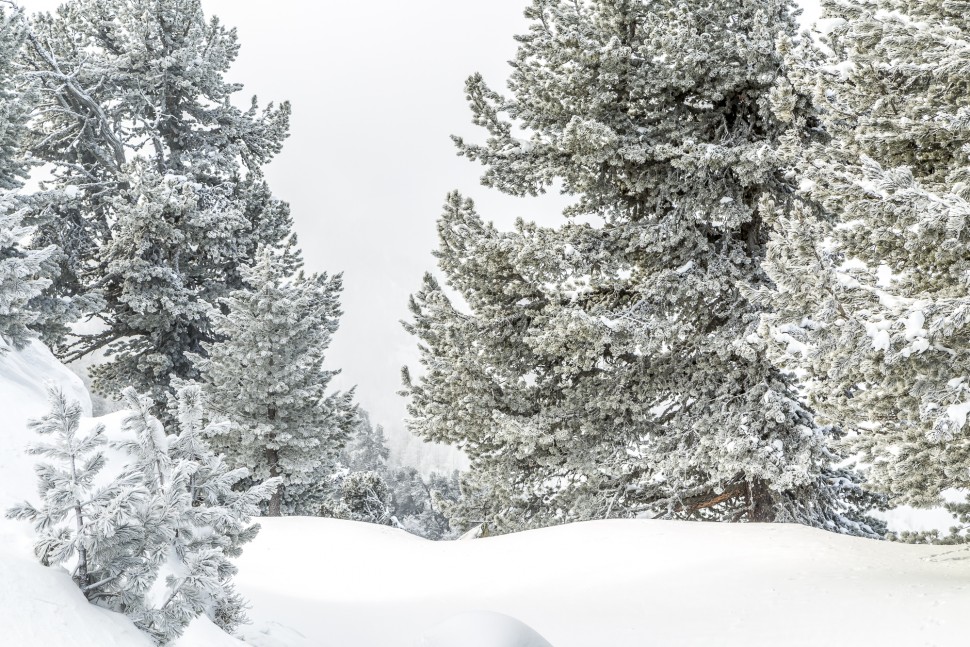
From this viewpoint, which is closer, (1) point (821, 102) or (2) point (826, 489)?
(1) point (821, 102)

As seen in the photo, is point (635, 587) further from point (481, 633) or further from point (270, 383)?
point (270, 383)

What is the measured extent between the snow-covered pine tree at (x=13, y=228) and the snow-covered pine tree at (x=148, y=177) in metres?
1.16

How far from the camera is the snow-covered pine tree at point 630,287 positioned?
8.10 meters

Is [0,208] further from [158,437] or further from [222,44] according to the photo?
[222,44]

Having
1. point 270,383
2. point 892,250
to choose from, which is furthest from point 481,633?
point 270,383

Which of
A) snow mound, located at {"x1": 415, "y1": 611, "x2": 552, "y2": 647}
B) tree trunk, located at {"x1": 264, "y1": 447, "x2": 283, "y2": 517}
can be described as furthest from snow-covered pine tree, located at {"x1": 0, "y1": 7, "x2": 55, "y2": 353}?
tree trunk, located at {"x1": 264, "y1": 447, "x2": 283, "y2": 517}

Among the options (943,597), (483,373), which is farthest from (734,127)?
(943,597)

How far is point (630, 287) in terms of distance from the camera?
9336 millimetres

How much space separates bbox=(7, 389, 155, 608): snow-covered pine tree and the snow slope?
1.54 m

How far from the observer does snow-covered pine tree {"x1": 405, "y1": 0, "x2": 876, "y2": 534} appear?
8102 millimetres

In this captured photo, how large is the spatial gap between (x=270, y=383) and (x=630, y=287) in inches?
324

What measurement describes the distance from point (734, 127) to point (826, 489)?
564 centimetres

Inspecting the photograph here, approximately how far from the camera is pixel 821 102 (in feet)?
17.9

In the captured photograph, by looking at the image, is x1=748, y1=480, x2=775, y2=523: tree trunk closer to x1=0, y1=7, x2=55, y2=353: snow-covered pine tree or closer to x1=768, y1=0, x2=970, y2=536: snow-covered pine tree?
x1=768, y1=0, x2=970, y2=536: snow-covered pine tree
